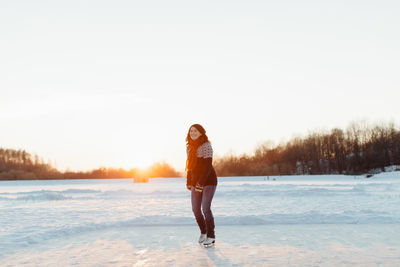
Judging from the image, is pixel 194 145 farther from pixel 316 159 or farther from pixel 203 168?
pixel 316 159

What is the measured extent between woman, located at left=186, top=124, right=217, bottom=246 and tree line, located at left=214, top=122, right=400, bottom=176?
58468 millimetres

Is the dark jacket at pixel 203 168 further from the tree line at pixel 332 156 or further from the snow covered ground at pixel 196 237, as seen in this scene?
the tree line at pixel 332 156

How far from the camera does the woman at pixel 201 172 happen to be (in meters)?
5.15

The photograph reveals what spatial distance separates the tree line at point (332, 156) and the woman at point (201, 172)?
58468 millimetres

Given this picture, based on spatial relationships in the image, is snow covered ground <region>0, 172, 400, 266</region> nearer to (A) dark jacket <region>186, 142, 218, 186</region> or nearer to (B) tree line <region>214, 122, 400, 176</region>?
(A) dark jacket <region>186, 142, 218, 186</region>

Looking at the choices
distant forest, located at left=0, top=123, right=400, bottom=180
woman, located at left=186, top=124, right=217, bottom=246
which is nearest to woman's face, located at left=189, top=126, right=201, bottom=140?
woman, located at left=186, top=124, right=217, bottom=246

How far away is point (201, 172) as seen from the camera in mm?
5137

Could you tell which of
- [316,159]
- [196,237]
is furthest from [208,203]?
[316,159]

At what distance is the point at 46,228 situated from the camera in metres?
7.03

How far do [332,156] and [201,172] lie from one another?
68.1 m

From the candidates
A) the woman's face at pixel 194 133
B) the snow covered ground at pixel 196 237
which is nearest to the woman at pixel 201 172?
the woman's face at pixel 194 133

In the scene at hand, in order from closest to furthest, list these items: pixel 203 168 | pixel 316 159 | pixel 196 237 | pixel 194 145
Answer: pixel 203 168 → pixel 194 145 → pixel 196 237 → pixel 316 159

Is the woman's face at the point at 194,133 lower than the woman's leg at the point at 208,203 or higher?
higher

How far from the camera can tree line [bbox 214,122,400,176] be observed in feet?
201
